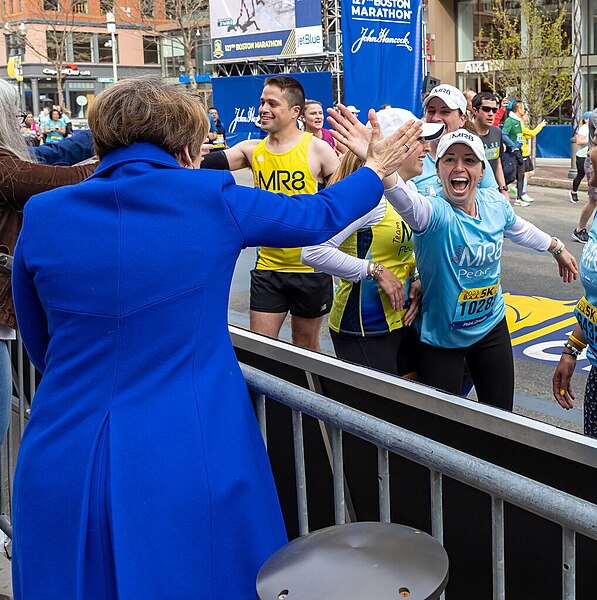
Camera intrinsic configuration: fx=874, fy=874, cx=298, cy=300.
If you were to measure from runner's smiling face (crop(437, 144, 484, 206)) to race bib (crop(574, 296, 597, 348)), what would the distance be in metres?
0.79

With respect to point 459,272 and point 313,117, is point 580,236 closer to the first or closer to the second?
point 313,117

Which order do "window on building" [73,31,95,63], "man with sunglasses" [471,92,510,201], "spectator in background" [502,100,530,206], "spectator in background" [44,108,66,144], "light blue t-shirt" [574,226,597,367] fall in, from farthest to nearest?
"window on building" [73,31,95,63] < "spectator in background" [44,108,66,144] < "spectator in background" [502,100,530,206] < "man with sunglasses" [471,92,510,201] < "light blue t-shirt" [574,226,597,367]

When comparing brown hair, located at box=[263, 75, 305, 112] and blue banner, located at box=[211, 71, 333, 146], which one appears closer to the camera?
brown hair, located at box=[263, 75, 305, 112]

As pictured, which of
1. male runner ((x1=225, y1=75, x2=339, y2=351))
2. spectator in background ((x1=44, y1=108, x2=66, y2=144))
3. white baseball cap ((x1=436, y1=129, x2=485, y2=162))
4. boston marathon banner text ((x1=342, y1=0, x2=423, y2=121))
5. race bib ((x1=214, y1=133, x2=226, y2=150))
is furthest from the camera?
spectator in background ((x1=44, y1=108, x2=66, y2=144))

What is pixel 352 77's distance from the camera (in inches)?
466

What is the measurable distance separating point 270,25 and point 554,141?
9572 millimetres

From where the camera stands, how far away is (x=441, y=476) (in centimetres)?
208

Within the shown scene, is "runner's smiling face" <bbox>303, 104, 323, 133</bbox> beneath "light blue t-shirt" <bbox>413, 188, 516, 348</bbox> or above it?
above

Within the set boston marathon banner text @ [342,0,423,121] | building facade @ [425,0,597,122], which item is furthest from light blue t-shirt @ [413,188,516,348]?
building facade @ [425,0,597,122]

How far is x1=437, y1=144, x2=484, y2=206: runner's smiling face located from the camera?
3.81m

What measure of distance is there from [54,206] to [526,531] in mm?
1430

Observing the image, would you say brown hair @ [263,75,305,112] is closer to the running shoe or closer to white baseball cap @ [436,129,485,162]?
white baseball cap @ [436,129,485,162]

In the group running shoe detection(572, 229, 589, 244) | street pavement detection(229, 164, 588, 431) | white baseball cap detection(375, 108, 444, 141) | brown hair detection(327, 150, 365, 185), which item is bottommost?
street pavement detection(229, 164, 588, 431)

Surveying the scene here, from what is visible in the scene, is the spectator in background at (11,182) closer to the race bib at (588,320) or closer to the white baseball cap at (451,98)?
the race bib at (588,320)
